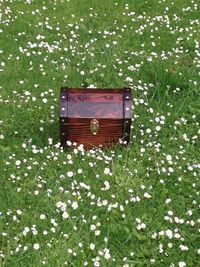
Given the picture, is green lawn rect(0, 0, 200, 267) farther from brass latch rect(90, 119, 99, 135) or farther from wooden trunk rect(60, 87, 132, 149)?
brass latch rect(90, 119, 99, 135)

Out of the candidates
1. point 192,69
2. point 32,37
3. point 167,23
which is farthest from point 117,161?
point 167,23

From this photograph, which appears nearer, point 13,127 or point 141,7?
point 13,127

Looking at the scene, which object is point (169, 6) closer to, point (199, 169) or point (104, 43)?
point (104, 43)

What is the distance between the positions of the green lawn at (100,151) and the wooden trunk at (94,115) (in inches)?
9.8

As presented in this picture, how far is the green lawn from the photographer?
6.38m

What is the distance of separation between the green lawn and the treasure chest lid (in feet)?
2.18

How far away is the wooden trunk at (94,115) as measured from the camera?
736cm

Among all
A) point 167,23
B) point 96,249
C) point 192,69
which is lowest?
point 96,249

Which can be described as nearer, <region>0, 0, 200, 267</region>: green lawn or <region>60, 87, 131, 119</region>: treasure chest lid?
<region>0, 0, 200, 267</region>: green lawn

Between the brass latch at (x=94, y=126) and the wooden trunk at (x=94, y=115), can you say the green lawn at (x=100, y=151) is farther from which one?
the brass latch at (x=94, y=126)

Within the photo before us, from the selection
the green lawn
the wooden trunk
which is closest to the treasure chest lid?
the wooden trunk

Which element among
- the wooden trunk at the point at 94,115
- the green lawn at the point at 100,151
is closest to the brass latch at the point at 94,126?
the wooden trunk at the point at 94,115

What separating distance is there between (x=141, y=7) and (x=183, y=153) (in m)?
5.43

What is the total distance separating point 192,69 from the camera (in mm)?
9867
